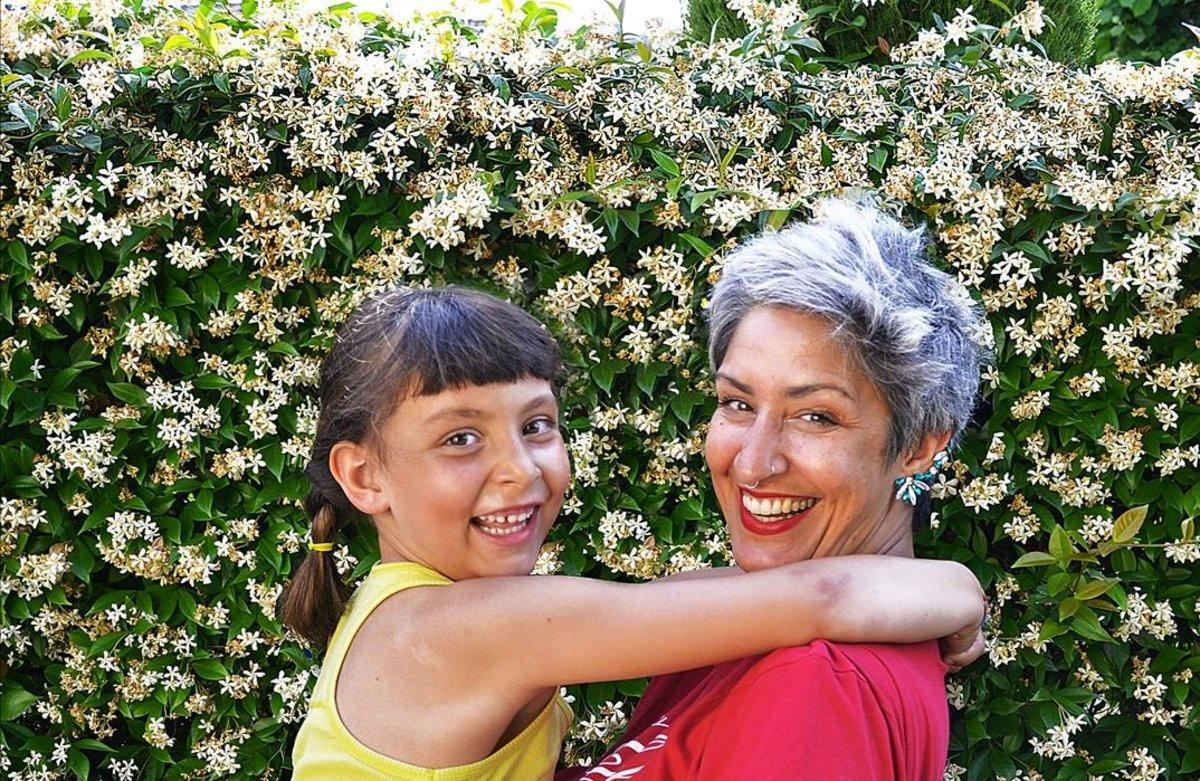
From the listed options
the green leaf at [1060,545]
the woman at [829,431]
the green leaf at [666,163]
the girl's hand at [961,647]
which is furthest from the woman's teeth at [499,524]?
the green leaf at [1060,545]

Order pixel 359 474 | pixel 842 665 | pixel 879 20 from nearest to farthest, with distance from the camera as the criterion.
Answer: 1. pixel 842 665
2. pixel 359 474
3. pixel 879 20

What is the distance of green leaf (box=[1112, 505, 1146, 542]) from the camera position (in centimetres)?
279

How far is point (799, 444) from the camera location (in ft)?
6.88

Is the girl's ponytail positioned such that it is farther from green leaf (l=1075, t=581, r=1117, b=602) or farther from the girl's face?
green leaf (l=1075, t=581, r=1117, b=602)

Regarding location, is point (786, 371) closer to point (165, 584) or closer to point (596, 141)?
point (596, 141)

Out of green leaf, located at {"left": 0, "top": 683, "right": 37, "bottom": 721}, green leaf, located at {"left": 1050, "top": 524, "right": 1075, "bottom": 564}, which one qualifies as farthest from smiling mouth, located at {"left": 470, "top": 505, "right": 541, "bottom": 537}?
green leaf, located at {"left": 0, "top": 683, "right": 37, "bottom": 721}

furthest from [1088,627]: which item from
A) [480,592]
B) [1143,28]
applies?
[1143,28]

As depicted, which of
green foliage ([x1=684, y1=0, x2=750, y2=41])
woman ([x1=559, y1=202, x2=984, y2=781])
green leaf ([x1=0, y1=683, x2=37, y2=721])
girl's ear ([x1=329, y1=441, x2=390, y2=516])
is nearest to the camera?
woman ([x1=559, y1=202, x2=984, y2=781])

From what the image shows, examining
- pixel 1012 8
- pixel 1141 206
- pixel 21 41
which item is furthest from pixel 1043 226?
pixel 21 41

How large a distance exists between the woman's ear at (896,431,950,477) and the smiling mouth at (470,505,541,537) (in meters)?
0.67

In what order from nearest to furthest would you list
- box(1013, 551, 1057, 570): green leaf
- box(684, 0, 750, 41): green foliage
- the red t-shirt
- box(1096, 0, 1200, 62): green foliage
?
1. the red t-shirt
2. box(1013, 551, 1057, 570): green leaf
3. box(684, 0, 750, 41): green foliage
4. box(1096, 0, 1200, 62): green foliage

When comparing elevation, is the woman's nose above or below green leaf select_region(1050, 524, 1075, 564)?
above

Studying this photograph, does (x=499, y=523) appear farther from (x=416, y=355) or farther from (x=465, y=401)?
(x=416, y=355)

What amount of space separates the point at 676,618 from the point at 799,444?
0.36 metres
